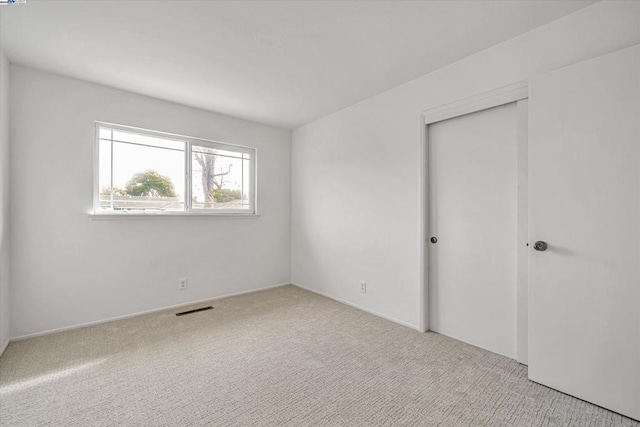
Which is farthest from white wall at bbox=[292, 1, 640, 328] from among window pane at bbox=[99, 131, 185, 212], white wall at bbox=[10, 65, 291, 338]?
window pane at bbox=[99, 131, 185, 212]

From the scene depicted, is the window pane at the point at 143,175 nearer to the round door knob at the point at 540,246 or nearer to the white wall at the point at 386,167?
the white wall at the point at 386,167

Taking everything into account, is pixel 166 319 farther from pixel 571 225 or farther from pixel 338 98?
pixel 571 225

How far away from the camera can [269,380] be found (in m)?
1.93

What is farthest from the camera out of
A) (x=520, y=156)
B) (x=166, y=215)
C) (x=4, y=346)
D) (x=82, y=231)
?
(x=166, y=215)

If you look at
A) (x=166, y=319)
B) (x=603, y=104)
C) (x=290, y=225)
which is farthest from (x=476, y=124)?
(x=166, y=319)

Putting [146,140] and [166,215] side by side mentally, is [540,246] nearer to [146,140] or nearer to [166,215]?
[166,215]

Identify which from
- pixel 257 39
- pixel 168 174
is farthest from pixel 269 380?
pixel 168 174

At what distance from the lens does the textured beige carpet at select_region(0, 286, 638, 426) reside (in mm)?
1582

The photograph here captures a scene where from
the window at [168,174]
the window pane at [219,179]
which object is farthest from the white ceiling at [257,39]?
the window pane at [219,179]

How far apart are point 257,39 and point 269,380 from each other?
2.46m

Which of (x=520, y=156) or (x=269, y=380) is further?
(x=520, y=156)

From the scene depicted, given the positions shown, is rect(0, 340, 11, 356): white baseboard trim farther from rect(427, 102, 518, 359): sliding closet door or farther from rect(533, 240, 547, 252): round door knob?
rect(533, 240, 547, 252): round door knob

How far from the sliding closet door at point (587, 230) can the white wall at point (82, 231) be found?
3324 millimetres

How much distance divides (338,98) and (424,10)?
147 cm
